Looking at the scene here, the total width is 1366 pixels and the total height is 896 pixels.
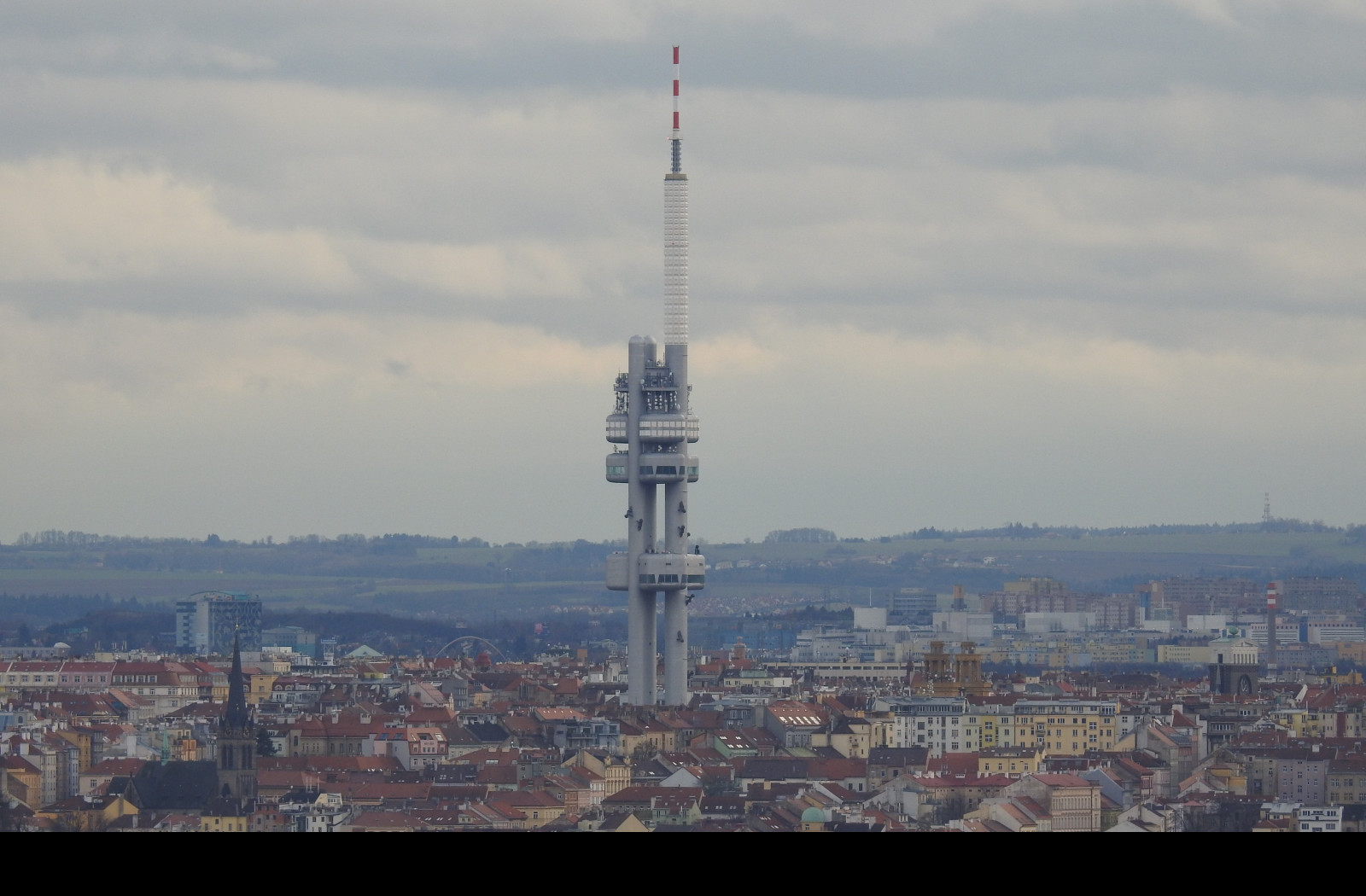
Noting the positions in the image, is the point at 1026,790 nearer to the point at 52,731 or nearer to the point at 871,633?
the point at 52,731

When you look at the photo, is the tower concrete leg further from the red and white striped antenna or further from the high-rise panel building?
the high-rise panel building

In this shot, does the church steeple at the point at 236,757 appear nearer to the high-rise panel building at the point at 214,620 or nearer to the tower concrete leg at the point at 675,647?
the tower concrete leg at the point at 675,647

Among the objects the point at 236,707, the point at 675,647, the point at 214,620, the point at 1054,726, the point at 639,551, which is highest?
the point at 639,551

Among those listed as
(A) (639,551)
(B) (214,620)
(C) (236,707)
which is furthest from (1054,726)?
(B) (214,620)

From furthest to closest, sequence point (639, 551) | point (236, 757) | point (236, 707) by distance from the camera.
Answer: point (639, 551), point (236, 707), point (236, 757)

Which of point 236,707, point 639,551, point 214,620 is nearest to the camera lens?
point 236,707

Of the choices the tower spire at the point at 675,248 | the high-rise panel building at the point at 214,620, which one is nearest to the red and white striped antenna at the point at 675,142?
the tower spire at the point at 675,248

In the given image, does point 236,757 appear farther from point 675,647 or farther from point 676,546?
point 675,647

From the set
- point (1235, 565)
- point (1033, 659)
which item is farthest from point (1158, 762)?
point (1235, 565)
